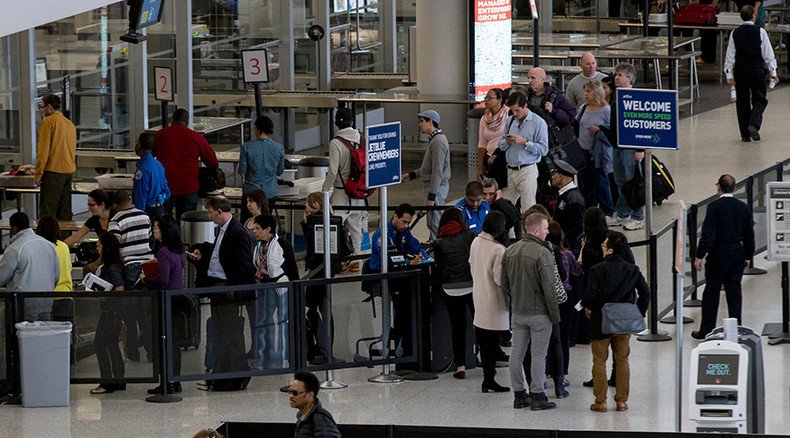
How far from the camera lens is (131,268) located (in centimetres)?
1461

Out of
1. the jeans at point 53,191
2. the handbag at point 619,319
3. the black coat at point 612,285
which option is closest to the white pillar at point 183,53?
the jeans at point 53,191

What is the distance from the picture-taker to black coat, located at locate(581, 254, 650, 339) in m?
12.7

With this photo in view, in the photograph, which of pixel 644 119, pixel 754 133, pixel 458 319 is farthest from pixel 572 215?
pixel 754 133

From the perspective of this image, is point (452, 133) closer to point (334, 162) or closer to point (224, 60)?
point (224, 60)

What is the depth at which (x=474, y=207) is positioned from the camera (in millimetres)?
14789

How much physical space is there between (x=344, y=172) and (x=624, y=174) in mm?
3172

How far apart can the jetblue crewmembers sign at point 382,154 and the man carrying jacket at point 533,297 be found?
164 cm

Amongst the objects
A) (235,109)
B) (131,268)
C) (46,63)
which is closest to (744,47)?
(235,109)

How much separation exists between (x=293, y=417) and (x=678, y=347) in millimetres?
3343

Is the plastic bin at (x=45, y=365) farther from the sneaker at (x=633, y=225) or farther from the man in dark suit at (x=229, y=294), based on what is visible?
the sneaker at (x=633, y=225)

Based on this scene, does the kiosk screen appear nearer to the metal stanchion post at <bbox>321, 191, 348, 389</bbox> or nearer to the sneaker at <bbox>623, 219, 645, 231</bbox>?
the metal stanchion post at <bbox>321, 191, 348, 389</bbox>

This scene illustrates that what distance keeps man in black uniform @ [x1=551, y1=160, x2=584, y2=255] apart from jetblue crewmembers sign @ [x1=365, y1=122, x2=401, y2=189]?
70.2 inches

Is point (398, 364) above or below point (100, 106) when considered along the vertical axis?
below

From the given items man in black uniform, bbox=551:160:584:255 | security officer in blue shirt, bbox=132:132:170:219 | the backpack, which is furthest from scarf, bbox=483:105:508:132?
security officer in blue shirt, bbox=132:132:170:219
